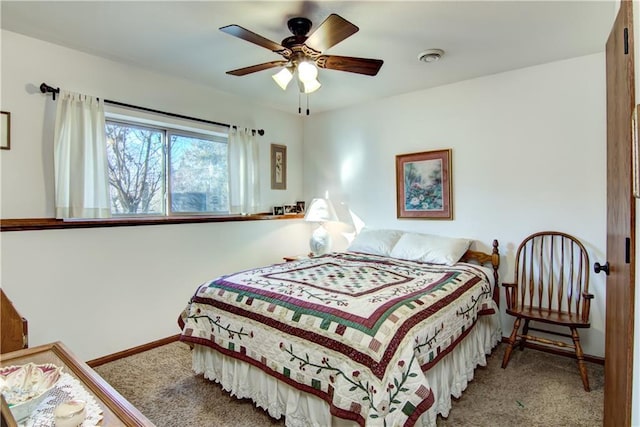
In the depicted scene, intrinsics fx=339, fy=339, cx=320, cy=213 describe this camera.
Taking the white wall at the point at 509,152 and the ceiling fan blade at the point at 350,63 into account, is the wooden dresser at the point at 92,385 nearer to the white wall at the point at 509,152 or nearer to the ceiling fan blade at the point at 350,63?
the ceiling fan blade at the point at 350,63

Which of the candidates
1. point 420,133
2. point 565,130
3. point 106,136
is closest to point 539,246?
point 565,130

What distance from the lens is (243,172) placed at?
361cm

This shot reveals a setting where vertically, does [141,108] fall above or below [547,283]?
above

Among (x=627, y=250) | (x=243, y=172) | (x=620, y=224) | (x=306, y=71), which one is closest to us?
(x=627, y=250)

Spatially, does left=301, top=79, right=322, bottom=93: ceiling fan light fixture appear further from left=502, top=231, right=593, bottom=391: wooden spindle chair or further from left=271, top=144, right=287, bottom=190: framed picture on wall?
left=502, top=231, right=593, bottom=391: wooden spindle chair

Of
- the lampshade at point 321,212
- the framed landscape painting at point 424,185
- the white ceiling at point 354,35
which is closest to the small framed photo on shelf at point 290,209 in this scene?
the lampshade at point 321,212

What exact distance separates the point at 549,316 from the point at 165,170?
341cm

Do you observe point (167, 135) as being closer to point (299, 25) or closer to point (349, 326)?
point (299, 25)

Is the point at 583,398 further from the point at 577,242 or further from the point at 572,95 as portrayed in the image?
the point at 572,95

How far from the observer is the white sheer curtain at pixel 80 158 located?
2.42m

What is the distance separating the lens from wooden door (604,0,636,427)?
119cm

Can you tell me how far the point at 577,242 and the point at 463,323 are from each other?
120 centimetres

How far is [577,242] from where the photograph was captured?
2.58 m

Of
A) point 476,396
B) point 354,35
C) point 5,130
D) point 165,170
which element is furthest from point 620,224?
point 5,130
